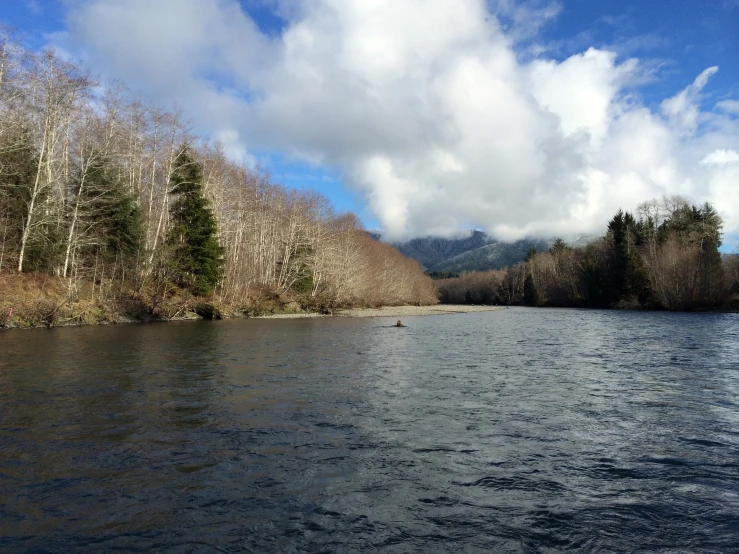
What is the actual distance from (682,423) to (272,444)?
9655mm

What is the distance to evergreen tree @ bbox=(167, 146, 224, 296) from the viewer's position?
45469 millimetres

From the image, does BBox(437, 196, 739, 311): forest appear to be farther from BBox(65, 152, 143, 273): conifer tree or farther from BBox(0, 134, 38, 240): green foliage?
BBox(0, 134, 38, 240): green foliage

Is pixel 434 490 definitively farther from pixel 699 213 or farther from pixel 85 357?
pixel 699 213

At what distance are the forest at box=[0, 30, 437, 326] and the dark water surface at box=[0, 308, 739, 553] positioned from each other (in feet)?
63.1

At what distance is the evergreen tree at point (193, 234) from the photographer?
4547 centimetres

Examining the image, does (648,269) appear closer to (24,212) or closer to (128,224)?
(128,224)

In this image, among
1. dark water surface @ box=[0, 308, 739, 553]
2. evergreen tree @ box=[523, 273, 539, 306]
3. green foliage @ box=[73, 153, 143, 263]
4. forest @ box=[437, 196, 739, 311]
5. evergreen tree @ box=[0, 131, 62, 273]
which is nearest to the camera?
dark water surface @ box=[0, 308, 739, 553]

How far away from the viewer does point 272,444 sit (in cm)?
920

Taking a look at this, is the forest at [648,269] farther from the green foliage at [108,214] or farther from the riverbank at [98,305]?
the green foliage at [108,214]

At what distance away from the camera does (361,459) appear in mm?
8508

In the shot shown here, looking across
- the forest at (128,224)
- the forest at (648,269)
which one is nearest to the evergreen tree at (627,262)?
the forest at (648,269)

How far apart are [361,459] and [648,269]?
85.7 metres

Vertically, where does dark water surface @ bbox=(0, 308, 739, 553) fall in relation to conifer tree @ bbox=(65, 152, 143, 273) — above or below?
below

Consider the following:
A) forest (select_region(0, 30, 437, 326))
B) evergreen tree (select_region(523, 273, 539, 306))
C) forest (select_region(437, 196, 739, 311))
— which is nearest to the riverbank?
forest (select_region(0, 30, 437, 326))
